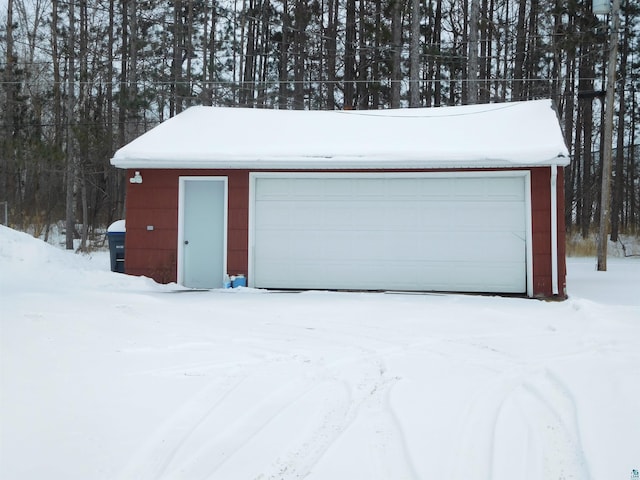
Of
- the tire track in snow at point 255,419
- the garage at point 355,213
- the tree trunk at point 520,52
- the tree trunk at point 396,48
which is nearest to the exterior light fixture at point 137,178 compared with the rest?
the garage at point 355,213

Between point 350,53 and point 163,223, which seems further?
point 350,53

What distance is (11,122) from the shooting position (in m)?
23.2

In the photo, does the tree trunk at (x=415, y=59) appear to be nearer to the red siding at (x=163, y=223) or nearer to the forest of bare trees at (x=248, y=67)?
the forest of bare trees at (x=248, y=67)

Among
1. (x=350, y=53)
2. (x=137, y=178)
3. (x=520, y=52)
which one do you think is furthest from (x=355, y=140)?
(x=520, y=52)

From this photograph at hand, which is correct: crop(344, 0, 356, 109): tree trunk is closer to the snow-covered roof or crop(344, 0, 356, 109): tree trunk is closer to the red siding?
the snow-covered roof

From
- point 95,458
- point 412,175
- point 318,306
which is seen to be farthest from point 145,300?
point 95,458

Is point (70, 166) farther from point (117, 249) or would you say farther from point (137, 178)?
point (137, 178)

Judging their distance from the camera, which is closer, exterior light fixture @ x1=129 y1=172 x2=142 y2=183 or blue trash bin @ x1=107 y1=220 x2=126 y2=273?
exterior light fixture @ x1=129 y1=172 x2=142 y2=183

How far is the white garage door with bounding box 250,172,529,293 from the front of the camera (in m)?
10.7

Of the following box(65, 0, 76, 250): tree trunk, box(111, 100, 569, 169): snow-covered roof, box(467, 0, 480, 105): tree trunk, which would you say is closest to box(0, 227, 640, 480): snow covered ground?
box(111, 100, 569, 169): snow-covered roof

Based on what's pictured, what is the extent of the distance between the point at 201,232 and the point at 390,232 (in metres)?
3.48

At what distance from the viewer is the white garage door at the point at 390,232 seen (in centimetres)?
1066

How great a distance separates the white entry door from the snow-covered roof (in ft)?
1.57

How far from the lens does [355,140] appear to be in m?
12.1
